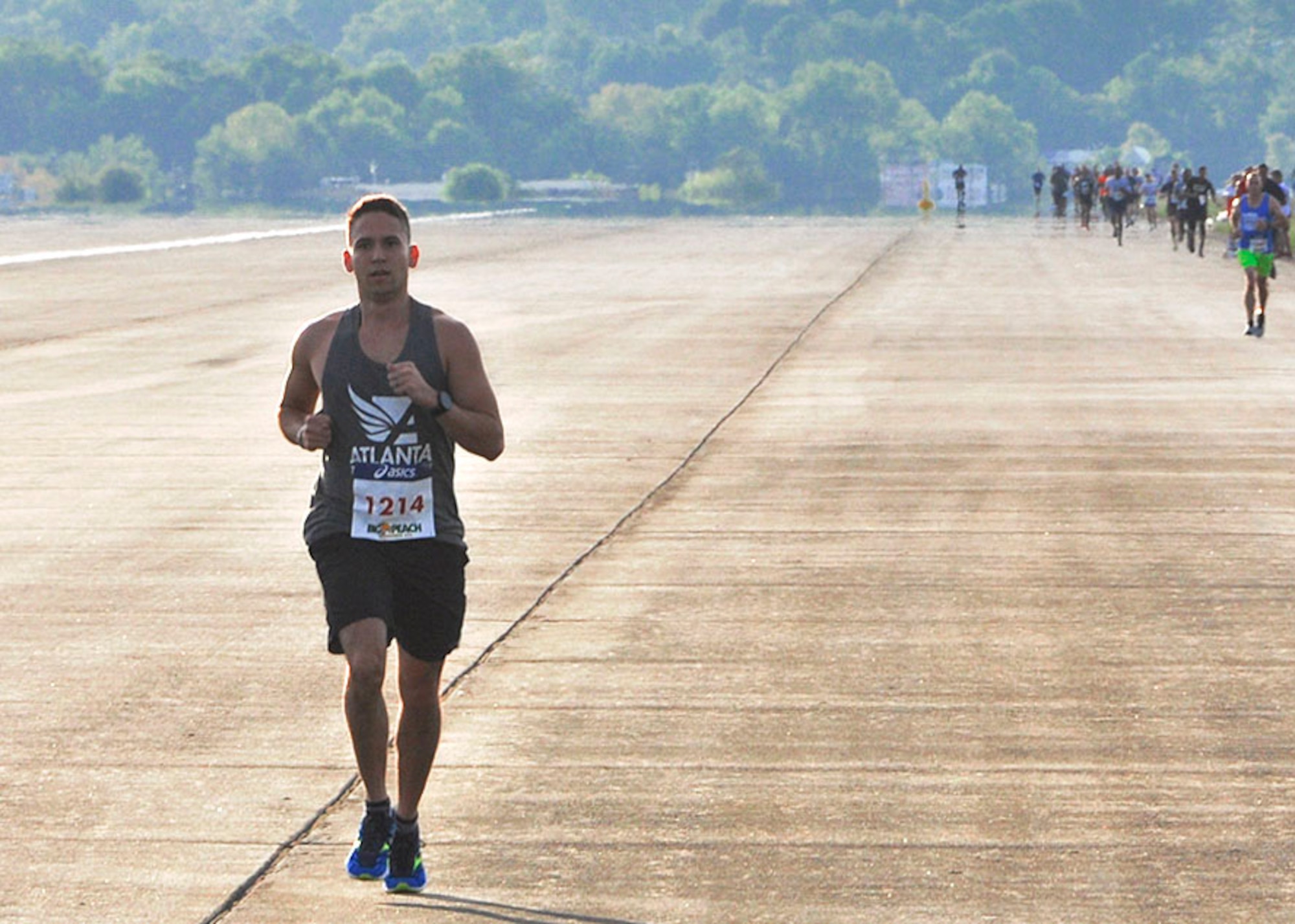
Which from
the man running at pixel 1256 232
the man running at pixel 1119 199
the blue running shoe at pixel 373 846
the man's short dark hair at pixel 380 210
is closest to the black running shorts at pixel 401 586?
the blue running shoe at pixel 373 846

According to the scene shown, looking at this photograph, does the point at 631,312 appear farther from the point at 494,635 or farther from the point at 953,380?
the point at 494,635

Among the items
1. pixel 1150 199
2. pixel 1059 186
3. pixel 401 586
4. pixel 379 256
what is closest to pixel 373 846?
pixel 401 586

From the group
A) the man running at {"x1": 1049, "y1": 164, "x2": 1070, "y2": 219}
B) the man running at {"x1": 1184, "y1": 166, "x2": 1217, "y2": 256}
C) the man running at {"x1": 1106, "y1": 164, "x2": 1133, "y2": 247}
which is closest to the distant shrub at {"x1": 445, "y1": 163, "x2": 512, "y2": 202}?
the man running at {"x1": 1049, "y1": 164, "x2": 1070, "y2": 219}

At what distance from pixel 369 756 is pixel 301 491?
8.12 m

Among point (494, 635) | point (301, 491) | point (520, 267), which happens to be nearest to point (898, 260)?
point (520, 267)

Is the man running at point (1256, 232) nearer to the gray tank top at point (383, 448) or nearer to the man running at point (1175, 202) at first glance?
the gray tank top at point (383, 448)

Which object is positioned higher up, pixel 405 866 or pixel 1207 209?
pixel 405 866

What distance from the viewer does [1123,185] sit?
191 ft

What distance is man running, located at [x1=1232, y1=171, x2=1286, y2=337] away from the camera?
2506 cm

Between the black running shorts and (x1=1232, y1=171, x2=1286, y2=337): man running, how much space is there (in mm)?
19528

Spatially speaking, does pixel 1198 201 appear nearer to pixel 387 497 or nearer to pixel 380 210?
pixel 380 210

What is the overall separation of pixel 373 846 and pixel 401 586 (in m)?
0.68

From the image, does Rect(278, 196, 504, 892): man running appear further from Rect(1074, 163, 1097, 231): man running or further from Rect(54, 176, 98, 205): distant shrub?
Rect(54, 176, 98, 205): distant shrub

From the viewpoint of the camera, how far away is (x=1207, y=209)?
50.0m
